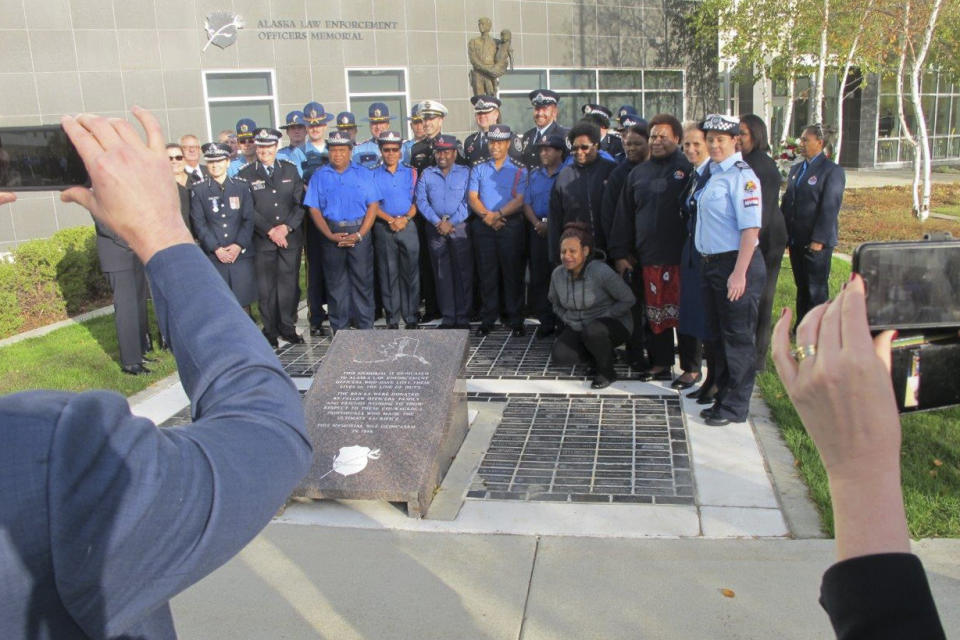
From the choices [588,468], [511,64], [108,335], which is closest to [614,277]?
[588,468]

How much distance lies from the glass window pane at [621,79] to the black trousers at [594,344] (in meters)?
15.9

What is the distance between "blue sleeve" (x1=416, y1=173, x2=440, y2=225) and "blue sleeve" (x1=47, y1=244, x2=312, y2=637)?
7469 mm

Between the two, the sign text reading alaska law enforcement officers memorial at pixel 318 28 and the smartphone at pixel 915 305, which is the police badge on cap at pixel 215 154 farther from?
the sign text reading alaska law enforcement officers memorial at pixel 318 28

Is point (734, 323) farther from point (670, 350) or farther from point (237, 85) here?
point (237, 85)

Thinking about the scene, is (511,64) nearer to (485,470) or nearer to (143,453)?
(485,470)

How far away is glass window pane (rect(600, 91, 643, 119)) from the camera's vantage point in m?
21.7

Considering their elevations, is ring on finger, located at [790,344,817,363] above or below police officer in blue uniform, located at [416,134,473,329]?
above

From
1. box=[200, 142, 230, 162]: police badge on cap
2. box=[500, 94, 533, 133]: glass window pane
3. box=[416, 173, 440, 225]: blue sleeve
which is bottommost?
box=[416, 173, 440, 225]: blue sleeve

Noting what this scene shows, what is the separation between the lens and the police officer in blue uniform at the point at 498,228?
8.41 meters

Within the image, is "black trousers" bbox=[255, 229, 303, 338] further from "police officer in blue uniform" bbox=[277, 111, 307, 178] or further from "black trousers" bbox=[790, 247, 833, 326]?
"black trousers" bbox=[790, 247, 833, 326]

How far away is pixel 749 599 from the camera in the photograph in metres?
3.53

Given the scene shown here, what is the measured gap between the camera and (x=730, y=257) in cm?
552

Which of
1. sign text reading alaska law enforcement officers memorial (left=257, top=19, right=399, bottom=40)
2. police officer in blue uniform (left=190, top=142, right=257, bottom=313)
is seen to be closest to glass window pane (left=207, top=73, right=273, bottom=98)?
sign text reading alaska law enforcement officers memorial (left=257, top=19, right=399, bottom=40)

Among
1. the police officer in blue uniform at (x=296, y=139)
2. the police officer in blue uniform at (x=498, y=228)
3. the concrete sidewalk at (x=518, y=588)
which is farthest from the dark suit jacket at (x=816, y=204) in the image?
the police officer in blue uniform at (x=296, y=139)
